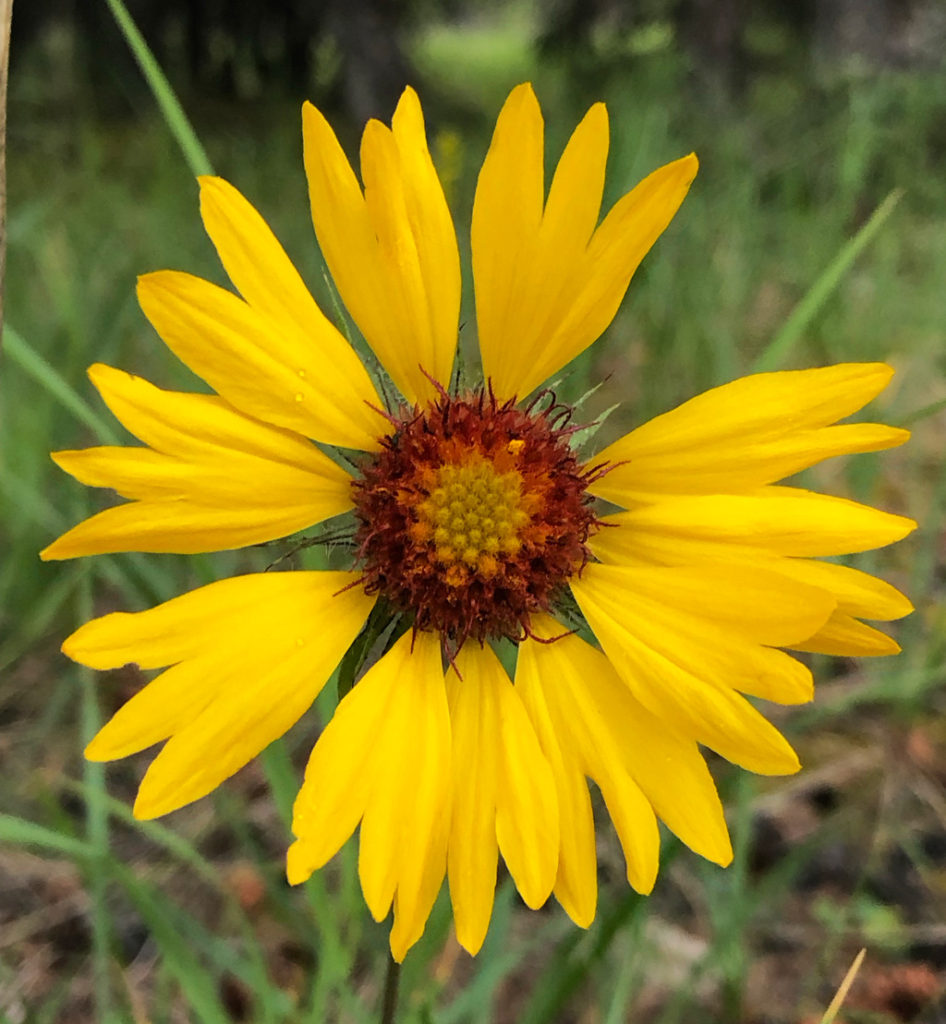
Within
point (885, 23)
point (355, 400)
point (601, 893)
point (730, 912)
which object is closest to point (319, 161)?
point (355, 400)

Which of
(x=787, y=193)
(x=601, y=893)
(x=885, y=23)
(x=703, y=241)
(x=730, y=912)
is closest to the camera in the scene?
(x=730, y=912)

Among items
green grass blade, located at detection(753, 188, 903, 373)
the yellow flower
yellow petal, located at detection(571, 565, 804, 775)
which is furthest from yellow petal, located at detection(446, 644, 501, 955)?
green grass blade, located at detection(753, 188, 903, 373)

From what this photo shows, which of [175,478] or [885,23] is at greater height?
[175,478]

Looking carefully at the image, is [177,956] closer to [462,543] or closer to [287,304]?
[462,543]

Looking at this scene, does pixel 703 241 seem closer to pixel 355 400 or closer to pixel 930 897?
pixel 930 897

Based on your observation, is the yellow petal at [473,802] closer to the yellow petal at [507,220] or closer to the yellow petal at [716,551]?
the yellow petal at [716,551]

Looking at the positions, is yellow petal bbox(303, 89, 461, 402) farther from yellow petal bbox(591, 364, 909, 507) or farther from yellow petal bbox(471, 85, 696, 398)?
yellow petal bbox(591, 364, 909, 507)

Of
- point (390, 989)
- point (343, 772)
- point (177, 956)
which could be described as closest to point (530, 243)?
point (343, 772)

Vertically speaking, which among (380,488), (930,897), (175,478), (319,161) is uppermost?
(319,161)
